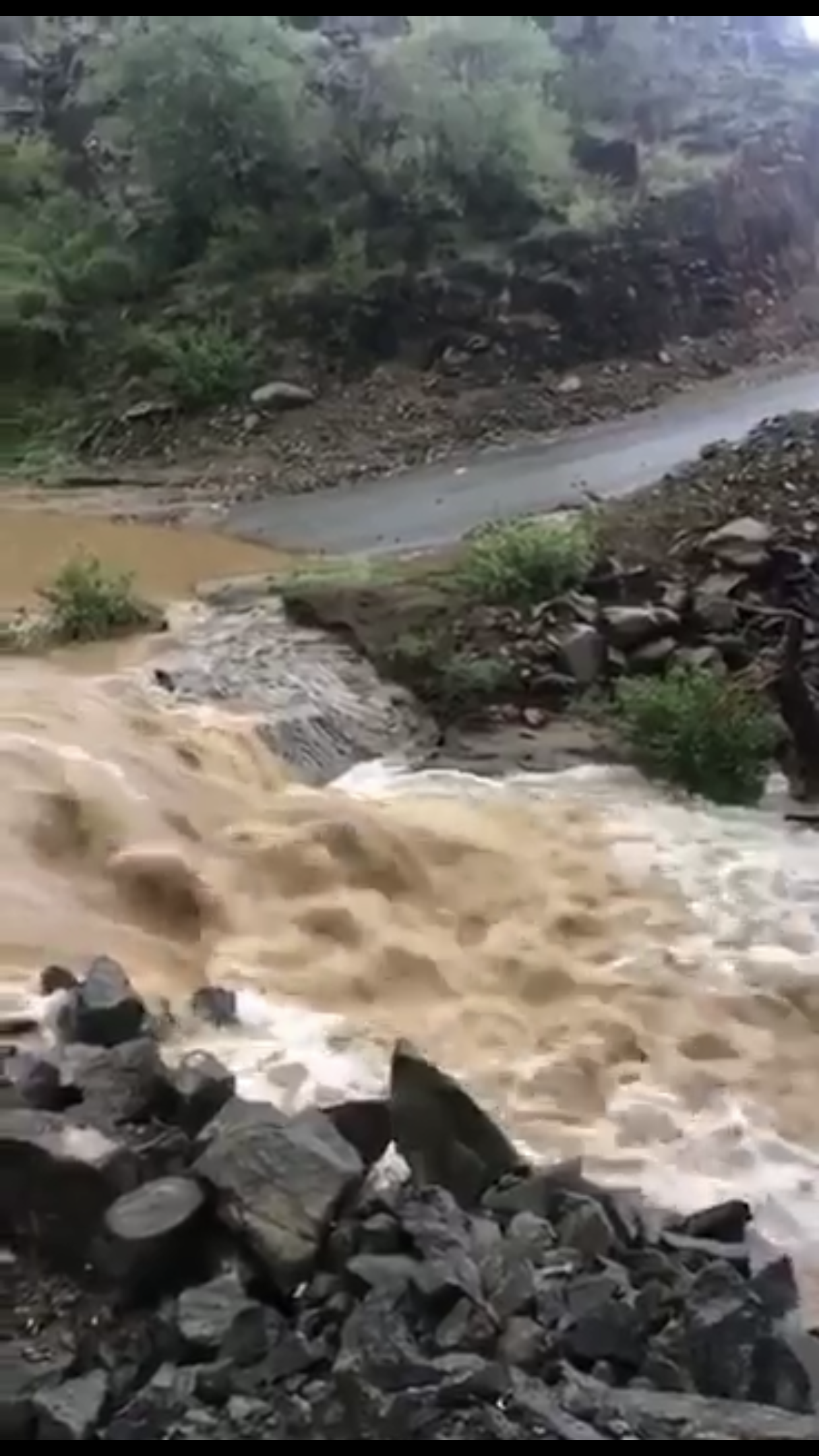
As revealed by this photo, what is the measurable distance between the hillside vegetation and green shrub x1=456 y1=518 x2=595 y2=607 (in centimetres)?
104

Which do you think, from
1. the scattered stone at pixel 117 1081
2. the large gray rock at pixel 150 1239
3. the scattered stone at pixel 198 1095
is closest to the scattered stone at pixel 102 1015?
the scattered stone at pixel 117 1081

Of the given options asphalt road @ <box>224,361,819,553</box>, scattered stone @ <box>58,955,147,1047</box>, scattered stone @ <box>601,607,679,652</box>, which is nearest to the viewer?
scattered stone @ <box>58,955,147,1047</box>

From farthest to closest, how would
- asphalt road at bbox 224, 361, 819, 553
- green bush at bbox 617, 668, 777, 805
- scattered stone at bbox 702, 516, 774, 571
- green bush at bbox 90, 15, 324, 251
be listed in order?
scattered stone at bbox 702, 516, 774, 571 < asphalt road at bbox 224, 361, 819, 553 < green bush at bbox 617, 668, 777, 805 < green bush at bbox 90, 15, 324, 251

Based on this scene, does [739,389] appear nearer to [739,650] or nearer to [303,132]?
[739,650]

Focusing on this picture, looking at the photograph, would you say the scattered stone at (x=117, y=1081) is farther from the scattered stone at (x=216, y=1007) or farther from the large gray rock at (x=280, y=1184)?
the scattered stone at (x=216, y=1007)

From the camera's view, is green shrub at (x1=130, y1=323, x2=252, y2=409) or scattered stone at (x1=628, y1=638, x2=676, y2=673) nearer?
green shrub at (x1=130, y1=323, x2=252, y2=409)

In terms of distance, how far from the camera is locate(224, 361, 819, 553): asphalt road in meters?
5.99

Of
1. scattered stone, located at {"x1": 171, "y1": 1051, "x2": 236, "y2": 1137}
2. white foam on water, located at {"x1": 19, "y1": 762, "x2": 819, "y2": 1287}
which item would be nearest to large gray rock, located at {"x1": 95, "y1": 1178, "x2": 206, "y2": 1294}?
scattered stone, located at {"x1": 171, "y1": 1051, "x2": 236, "y2": 1137}

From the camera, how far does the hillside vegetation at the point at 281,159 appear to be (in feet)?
16.2

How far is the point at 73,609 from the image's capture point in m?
6.12

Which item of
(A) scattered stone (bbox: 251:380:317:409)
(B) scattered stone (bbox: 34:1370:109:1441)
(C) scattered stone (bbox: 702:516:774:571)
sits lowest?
(C) scattered stone (bbox: 702:516:774:571)

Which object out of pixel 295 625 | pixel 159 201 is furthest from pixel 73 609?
pixel 159 201

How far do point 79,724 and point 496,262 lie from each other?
1810mm

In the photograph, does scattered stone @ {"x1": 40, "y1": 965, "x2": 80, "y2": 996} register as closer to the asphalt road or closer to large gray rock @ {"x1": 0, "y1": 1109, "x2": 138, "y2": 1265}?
large gray rock @ {"x1": 0, "y1": 1109, "x2": 138, "y2": 1265}
